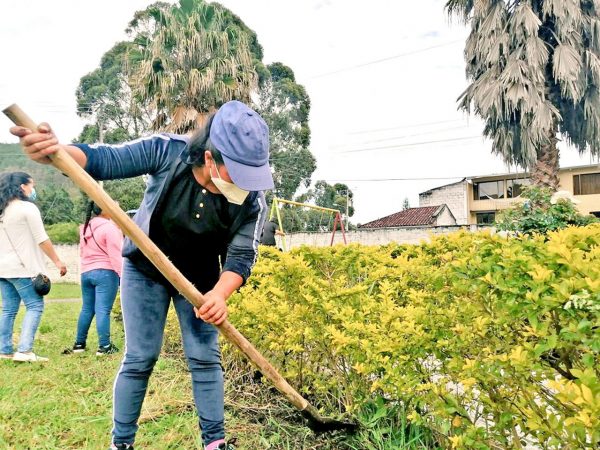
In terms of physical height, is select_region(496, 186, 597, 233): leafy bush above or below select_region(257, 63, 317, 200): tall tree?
below

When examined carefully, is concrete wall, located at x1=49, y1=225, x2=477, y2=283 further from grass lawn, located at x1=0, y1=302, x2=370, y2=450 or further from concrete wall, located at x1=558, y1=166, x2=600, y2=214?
grass lawn, located at x1=0, y1=302, x2=370, y2=450

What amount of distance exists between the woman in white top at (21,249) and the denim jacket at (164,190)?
8.72 ft

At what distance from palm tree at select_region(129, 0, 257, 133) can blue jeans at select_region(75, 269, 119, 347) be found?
33.6 feet

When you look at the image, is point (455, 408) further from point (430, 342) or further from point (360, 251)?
point (360, 251)

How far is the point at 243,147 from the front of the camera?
6.55 ft

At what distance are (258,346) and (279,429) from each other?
2.14ft

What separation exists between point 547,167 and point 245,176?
12955 mm

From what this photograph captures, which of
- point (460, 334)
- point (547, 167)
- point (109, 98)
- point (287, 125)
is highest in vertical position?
point (109, 98)

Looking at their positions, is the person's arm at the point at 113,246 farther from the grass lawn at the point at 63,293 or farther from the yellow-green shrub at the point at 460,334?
the grass lawn at the point at 63,293

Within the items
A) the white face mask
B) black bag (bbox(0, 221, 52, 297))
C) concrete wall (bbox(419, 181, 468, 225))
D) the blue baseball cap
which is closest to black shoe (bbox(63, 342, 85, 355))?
black bag (bbox(0, 221, 52, 297))

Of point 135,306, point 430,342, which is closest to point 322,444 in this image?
point 430,342

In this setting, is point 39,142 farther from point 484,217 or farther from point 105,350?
point 484,217

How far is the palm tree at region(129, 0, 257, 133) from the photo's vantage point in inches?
591

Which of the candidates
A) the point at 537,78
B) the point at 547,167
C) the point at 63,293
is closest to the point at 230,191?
the point at 537,78
